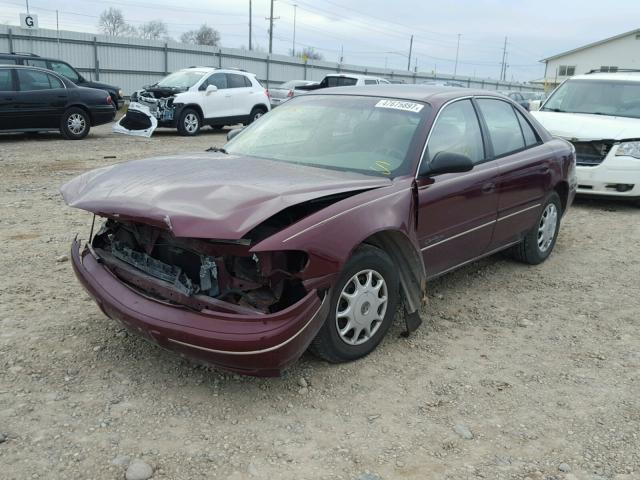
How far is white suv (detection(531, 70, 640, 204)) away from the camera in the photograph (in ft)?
25.4

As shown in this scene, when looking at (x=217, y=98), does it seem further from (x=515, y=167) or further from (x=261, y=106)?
(x=515, y=167)

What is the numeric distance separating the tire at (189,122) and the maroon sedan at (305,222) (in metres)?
10.6

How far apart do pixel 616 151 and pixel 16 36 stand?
773 inches

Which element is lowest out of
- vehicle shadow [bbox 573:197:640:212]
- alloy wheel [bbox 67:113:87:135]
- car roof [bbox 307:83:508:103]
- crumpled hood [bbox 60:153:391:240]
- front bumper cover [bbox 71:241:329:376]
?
vehicle shadow [bbox 573:197:640:212]

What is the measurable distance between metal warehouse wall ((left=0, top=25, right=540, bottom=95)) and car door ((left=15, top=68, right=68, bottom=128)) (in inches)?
375

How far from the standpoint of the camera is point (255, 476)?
100 inches

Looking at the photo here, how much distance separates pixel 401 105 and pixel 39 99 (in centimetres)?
1027

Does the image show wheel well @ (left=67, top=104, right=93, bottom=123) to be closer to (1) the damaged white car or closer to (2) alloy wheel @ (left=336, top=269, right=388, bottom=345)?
(1) the damaged white car

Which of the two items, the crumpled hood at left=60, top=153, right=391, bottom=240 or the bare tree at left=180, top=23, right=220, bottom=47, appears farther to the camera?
the bare tree at left=180, top=23, right=220, bottom=47

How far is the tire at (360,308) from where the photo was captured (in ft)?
10.7

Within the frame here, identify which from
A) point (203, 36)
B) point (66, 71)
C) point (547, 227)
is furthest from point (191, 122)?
point (203, 36)

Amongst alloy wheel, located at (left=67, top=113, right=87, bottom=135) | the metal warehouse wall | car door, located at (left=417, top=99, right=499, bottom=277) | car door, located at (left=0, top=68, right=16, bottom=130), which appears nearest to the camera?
car door, located at (left=417, top=99, right=499, bottom=277)

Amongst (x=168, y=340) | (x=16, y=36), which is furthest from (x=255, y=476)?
(x=16, y=36)

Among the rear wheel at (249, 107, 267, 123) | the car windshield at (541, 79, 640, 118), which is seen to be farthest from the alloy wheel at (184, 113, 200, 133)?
the car windshield at (541, 79, 640, 118)
